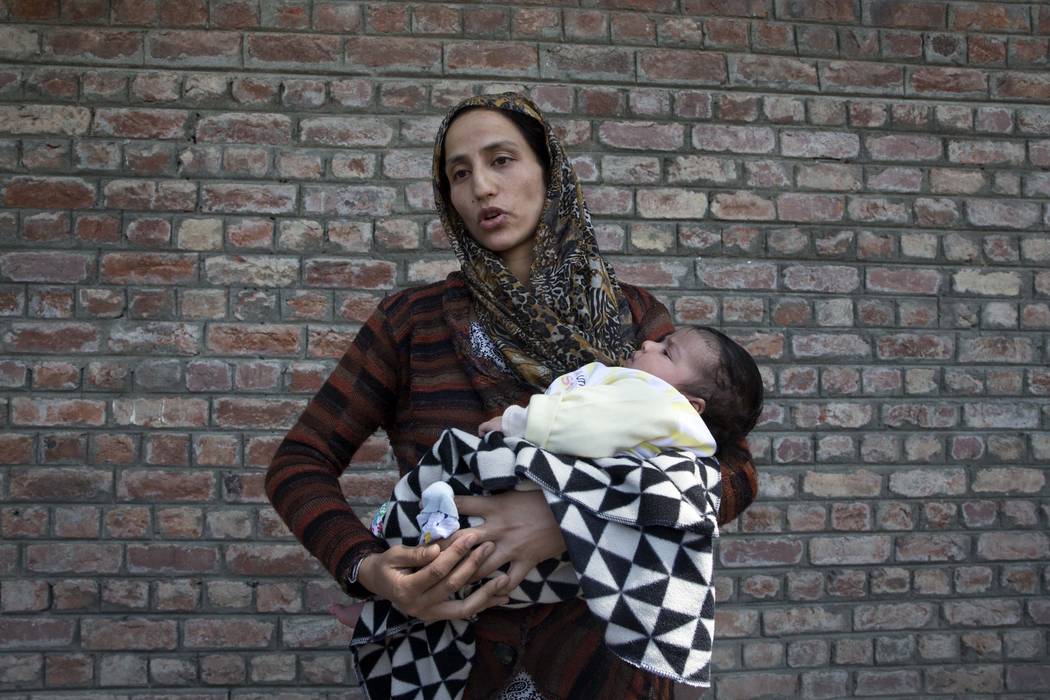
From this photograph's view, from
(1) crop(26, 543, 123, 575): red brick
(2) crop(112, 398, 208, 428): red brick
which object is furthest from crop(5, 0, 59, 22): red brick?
(1) crop(26, 543, 123, 575): red brick

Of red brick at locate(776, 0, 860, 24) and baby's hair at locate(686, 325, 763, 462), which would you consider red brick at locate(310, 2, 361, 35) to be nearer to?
red brick at locate(776, 0, 860, 24)

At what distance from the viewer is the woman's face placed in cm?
173

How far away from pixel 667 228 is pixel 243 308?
1486 mm

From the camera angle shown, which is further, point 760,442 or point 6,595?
point 760,442

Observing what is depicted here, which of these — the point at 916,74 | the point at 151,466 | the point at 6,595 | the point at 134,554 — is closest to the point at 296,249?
the point at 151,466

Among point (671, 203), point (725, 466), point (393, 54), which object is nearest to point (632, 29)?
point (671, 203)

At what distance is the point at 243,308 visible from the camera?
285cm

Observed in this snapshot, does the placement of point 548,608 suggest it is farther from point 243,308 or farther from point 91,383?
point 91,383

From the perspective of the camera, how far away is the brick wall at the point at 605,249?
2.79 meters

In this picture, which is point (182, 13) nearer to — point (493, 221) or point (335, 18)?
point (335, 18)

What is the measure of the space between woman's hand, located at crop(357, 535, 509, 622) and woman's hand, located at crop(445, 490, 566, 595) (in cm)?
2

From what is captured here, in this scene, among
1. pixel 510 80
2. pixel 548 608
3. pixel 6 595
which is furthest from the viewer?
pixel 510 80

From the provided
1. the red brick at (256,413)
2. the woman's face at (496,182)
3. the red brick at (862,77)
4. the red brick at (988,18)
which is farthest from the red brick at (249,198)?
the red brick at (988,18)

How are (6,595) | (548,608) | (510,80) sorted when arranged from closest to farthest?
1. (548,608)
2. (6,595)
3. (510,80)
